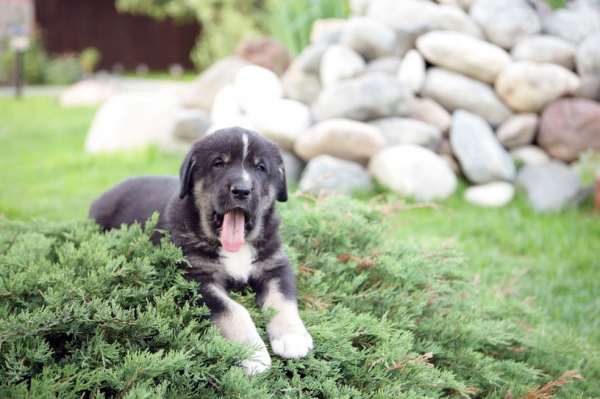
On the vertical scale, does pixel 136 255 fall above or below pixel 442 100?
above

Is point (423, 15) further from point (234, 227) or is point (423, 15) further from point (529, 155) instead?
point (234, 227)

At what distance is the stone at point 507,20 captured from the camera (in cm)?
899

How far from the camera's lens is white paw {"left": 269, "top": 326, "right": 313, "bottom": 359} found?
3.02 metres

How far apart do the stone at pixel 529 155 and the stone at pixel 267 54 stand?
466cm

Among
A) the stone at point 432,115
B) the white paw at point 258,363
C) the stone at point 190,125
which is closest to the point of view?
the white paw at point 258,363

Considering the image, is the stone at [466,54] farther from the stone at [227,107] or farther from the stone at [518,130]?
the stone at [227,107]

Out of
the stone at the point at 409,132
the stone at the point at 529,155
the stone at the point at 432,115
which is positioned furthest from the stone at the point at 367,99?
the stone at the point at 529,155

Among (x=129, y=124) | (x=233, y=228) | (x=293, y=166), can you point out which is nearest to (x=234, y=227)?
(x=233, y=228)

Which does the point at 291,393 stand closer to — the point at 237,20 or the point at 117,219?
the point at 117,219

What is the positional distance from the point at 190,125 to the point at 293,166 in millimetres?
2468

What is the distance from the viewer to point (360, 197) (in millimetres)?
7945

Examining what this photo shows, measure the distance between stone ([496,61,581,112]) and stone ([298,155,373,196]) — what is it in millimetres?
2393

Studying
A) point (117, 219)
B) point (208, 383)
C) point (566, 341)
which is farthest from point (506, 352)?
point (117, 219)

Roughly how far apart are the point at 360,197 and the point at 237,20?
1608 cm
